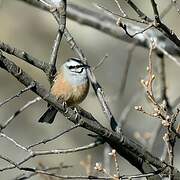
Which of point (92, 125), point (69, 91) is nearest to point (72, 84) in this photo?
point (69, 91)

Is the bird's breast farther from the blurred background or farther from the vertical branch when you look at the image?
the blurred background

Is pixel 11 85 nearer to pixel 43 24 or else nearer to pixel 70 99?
pixel 43 24

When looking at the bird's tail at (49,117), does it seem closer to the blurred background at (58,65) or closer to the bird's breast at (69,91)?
the bird's breast at (69,91)

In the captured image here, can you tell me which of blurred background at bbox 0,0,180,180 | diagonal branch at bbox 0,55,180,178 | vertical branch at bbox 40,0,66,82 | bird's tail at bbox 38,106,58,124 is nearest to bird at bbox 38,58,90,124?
bird's tail at bbox 38,106,58,124

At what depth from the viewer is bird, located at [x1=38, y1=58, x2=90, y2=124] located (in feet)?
15.0

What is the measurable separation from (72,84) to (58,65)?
6401mm

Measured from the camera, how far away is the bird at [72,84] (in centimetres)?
457

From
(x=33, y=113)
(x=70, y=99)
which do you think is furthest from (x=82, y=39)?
(x=70, y=99)

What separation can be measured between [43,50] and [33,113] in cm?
179

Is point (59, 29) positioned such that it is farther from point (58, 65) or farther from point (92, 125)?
point (58, 65)

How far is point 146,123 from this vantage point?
994 centimetres

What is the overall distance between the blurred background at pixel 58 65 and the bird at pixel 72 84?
3.86 metres

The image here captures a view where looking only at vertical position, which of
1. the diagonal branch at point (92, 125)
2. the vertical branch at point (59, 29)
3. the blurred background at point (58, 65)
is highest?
the blurred background at point (58, 65)

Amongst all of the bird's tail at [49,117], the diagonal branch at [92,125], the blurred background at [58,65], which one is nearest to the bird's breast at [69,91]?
the bird's tail at [49,117]
